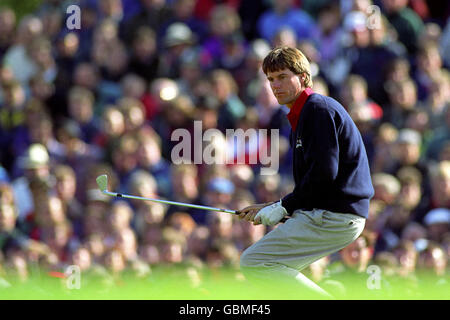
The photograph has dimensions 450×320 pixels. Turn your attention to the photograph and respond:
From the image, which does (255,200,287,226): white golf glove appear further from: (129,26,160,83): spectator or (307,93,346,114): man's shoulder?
(129,26,160,83): spectator

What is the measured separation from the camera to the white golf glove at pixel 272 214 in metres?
5.94

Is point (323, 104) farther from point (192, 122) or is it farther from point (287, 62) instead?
point (192, 122)

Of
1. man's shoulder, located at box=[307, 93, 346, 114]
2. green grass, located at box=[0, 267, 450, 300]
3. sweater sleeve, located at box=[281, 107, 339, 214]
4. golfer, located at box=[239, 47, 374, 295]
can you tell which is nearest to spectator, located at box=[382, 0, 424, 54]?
green grass, located at box=[0, 267, 450, 300]

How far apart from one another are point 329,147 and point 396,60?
483 centimetres

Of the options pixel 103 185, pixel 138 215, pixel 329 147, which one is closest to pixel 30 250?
pixel 138 215

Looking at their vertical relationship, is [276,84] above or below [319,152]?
above

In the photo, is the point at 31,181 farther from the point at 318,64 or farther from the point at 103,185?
the point at 103,185

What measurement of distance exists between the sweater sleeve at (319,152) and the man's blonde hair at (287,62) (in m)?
0.32

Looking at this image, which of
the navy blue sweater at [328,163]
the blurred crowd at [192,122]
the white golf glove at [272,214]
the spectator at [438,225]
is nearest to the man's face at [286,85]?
the navy blue sweater at [328,163]

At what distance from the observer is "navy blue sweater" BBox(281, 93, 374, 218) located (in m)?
5.75

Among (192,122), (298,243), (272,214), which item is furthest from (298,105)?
(192,122)

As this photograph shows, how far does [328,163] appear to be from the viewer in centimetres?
573

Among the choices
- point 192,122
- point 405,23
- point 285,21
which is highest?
point 285,21

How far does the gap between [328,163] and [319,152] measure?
0.09 m
